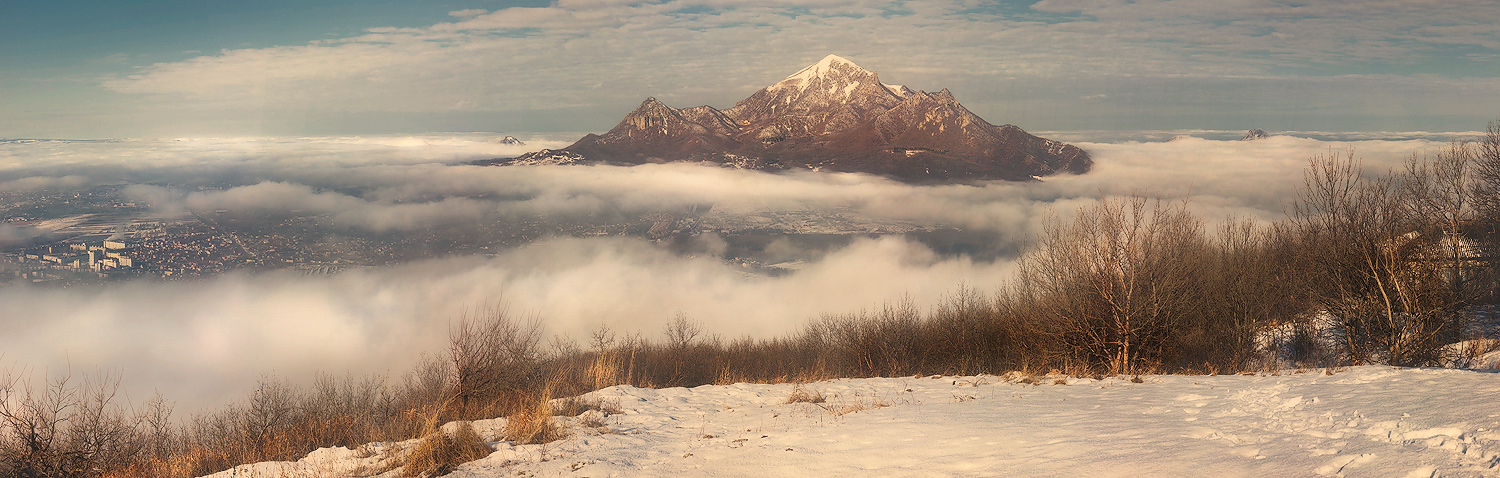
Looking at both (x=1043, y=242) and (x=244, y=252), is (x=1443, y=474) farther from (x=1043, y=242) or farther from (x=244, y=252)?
(x=244, y=252)

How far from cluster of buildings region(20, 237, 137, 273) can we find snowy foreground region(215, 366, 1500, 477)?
426 feet

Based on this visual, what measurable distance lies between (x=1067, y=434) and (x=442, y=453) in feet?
27.7

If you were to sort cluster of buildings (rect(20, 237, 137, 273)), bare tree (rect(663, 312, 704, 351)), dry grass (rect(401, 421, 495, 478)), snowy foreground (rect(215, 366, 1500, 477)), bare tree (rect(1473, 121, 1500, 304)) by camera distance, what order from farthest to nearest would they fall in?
1. cluster of buildings (rect(20, 237, 137, 273))
2. bare tree (rect(663, 312, 704, 351))
3. bare tree (rect(1473, 121, 1500, 304))
4. dry grass (rect(401, 421, 495, 478))
5. snowy foreground (rect(215, 366, 1500, 477))

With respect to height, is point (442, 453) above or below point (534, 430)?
above

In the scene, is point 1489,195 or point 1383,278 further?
point 1489,195

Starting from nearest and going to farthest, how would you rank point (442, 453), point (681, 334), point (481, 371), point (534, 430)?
point (442, 453) → point (534, 430) → point (481, 371) → point (681, 334)

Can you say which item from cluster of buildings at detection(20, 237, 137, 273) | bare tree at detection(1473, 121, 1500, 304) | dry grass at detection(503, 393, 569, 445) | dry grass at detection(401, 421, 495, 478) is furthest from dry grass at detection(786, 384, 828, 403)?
cluster of buildings at detection(20, 237, 137, 273)

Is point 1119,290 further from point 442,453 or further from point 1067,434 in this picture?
point 442,453

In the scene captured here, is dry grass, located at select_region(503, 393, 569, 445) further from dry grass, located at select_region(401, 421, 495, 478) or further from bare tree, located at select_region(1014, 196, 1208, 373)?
bare tree, located at select_region(1014, 196, 1208, 373)

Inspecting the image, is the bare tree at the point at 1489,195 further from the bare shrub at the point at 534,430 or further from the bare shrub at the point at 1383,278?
the bare shrub at the point at 534,430

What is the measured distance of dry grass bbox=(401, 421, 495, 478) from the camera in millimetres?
10969

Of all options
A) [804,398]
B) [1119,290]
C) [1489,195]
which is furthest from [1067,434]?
[1489,195]

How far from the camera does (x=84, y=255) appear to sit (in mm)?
112250

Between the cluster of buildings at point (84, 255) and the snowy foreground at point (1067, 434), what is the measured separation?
426 ft
